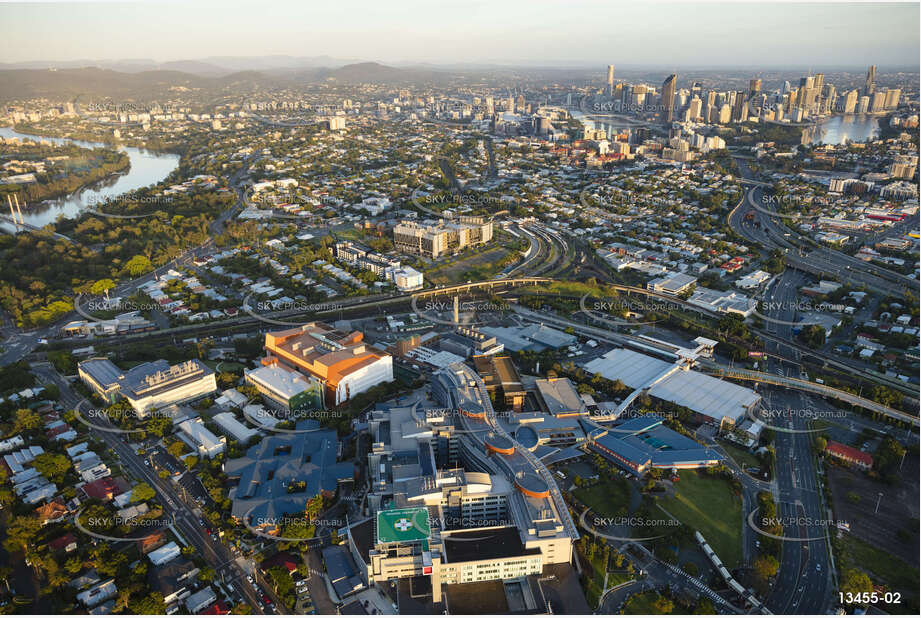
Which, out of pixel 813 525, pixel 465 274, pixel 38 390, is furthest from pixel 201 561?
pixel 465 274

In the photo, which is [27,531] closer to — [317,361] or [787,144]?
[317,361]

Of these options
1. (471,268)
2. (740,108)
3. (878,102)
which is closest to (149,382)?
(471,268)

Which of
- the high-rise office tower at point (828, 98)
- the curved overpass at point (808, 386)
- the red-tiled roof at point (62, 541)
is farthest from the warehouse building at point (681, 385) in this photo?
the high-rise office tower at point (828, 98)

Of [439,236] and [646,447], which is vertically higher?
[439,236]

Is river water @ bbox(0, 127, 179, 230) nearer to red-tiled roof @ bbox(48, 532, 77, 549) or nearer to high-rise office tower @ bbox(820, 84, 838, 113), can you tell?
red-tiled roof @ bbox(48, 532, 77, 549)

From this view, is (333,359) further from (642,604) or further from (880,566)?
(880,566)

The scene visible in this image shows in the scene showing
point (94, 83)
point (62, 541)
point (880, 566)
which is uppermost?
point (94, 83)
